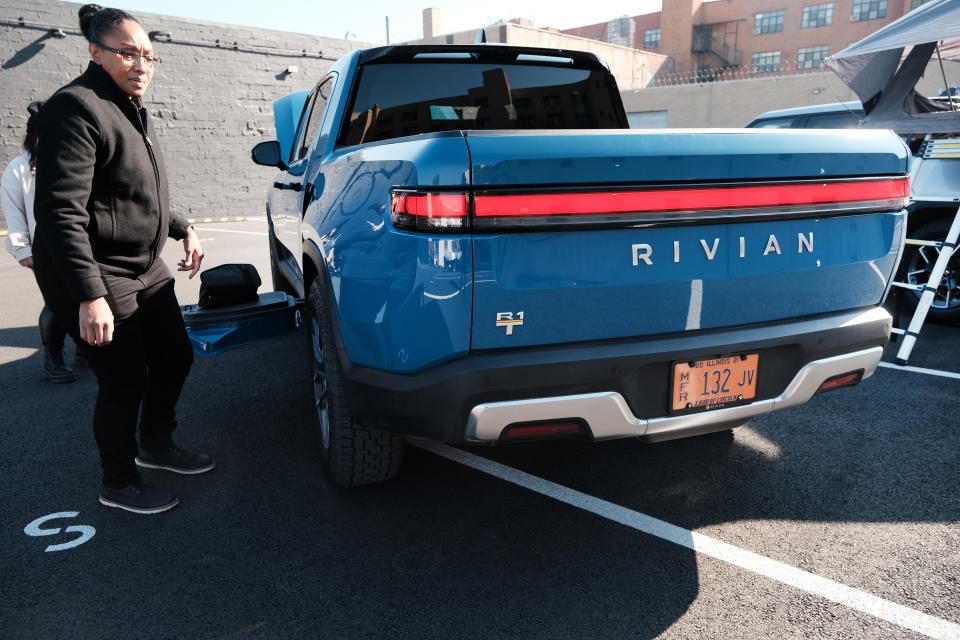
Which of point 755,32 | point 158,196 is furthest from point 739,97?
point 755,32

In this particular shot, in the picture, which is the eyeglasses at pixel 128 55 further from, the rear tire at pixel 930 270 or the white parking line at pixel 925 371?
the rear tire at pixel 930 270

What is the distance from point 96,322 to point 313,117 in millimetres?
2207

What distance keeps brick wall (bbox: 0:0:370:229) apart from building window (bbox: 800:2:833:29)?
144ft

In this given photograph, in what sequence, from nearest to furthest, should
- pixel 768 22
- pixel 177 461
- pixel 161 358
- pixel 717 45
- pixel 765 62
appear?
1. pixel 161 358
2. pixel 177 461
3. pixel 768 22
4. pixel 765 62
5. pixel 717 45

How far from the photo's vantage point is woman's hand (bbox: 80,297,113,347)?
7.91ft

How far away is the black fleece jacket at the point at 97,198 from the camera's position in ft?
7.65

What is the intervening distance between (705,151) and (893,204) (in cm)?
88

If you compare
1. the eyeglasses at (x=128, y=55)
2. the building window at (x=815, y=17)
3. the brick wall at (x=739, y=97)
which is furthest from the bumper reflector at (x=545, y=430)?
the building window at (x=815, y=17)

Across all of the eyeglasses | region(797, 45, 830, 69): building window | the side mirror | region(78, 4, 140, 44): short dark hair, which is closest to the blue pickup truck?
the eyeglasses

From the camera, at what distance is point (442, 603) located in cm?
221

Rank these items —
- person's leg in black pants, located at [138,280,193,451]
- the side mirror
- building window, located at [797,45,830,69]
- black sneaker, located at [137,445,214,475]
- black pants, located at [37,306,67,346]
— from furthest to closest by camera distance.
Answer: building window, located at [797,45,830,69], black pants, located at [37,306,67,346], the side mirror, black sneaker, located at [137,445,214,475], person's leg in black pants, located at [138,280,193,451]

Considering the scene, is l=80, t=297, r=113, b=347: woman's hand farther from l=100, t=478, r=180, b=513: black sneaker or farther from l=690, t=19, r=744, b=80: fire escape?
l=690, t=19, r=744, b=80: fire escape

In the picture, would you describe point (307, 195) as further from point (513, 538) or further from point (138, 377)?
point (513, 538)

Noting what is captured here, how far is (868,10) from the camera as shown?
154 feet
